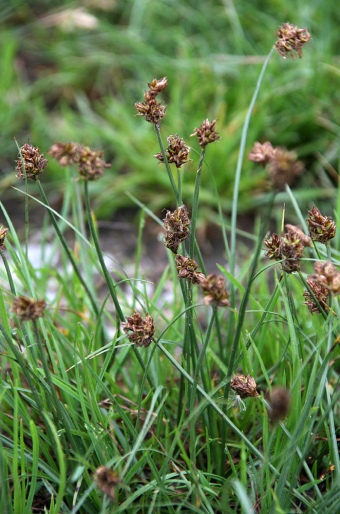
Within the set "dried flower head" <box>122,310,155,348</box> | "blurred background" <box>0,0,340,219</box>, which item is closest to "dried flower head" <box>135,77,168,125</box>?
"dried flower head" <box>122,310,155,348</box>

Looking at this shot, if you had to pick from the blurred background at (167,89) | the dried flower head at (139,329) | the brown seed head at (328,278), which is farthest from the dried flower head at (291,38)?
the blurred background at (167,89)

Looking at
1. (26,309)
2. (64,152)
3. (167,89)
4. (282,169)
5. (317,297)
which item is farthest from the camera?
(167,89)

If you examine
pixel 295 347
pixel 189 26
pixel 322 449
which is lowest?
pixel 322 449

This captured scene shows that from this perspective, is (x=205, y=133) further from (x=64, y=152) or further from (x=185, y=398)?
(x=185, y=398)

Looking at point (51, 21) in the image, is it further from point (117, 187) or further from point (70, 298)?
point (70, 298)

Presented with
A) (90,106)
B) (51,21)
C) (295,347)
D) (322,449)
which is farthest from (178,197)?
(51,21)

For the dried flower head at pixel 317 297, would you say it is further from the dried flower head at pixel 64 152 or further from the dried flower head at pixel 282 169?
the dried flower head at pixel 64 152

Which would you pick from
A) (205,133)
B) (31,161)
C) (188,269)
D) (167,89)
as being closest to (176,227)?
(188,269)
